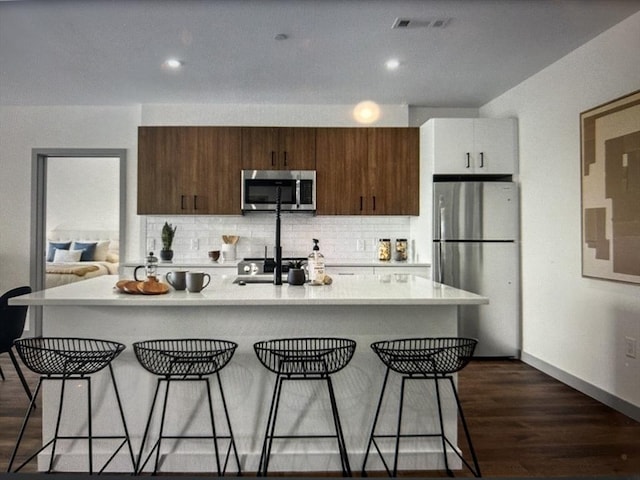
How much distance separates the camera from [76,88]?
14.3ft

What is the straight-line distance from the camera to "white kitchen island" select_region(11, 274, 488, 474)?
2252mm

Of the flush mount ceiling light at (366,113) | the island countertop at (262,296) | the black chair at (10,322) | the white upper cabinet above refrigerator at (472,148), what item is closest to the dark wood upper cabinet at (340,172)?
the flush mount ceiling light at (366,113)

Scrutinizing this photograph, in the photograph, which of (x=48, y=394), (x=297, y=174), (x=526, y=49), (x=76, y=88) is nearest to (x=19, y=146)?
(x=76, y=88)

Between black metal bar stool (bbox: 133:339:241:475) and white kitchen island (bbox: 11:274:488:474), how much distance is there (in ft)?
0.16

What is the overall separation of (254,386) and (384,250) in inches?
112

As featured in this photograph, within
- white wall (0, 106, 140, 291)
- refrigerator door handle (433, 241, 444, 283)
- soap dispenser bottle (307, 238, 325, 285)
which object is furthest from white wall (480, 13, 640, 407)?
white wall (0, 106, 140, 291)

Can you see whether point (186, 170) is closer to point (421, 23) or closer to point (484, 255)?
point (421, 23)

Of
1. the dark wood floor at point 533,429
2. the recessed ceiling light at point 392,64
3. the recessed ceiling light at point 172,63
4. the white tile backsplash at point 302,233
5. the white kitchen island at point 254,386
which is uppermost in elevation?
the recessed ceiling light at point 392,64

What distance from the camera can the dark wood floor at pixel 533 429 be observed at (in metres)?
2.32

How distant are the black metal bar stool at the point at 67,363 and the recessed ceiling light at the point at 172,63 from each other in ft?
7.68

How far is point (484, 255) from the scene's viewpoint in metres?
4.34

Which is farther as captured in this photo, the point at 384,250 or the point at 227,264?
the point at 384,250

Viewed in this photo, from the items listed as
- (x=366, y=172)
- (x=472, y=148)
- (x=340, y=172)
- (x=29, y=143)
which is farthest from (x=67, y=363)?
(x=29, y=143)

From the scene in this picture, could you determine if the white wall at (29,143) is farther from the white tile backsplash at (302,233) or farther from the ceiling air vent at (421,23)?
the ceiling air vent at (421,23)
